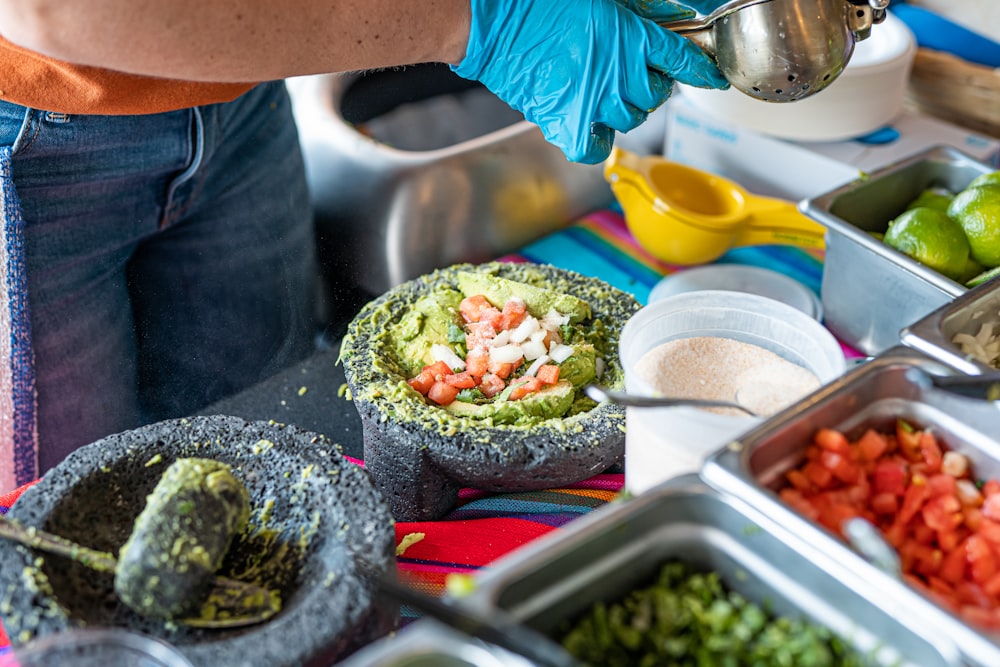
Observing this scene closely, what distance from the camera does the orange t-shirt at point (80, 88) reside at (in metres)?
1.32

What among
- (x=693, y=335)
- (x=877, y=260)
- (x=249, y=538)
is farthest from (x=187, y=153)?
(x=877, y=260)

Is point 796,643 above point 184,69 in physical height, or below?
below

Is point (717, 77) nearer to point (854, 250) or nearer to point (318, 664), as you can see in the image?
point (854, 250)

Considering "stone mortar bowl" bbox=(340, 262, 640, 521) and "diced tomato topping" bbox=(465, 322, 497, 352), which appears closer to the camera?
"stone mortar bowl" bbox=(340, 262, 640, 521)

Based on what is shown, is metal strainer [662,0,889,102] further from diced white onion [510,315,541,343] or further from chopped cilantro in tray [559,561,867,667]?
chopped cilantro in tray [559,561,867,667]

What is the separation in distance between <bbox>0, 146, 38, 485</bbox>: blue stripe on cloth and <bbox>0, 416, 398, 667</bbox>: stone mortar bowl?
1.74 feet

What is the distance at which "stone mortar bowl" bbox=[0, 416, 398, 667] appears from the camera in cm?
84

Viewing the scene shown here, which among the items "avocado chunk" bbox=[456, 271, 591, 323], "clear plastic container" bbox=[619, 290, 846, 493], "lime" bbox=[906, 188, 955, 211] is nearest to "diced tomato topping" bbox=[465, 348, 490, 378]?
"avocado chunk" bbox=[456, 271, 591, 323]

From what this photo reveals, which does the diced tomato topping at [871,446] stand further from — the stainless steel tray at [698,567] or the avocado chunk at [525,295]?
the avocado chunk at [525,295]

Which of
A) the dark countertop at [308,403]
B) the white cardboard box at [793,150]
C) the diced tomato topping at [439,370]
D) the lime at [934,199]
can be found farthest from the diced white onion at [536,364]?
the white cardboard box at [793,150]

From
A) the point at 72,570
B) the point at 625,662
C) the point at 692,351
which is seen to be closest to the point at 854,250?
the point at 692,351

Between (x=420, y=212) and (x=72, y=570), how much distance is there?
1.05 meters

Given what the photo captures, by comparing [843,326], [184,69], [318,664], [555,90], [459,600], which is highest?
[184,69]

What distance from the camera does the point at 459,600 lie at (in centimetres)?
71
